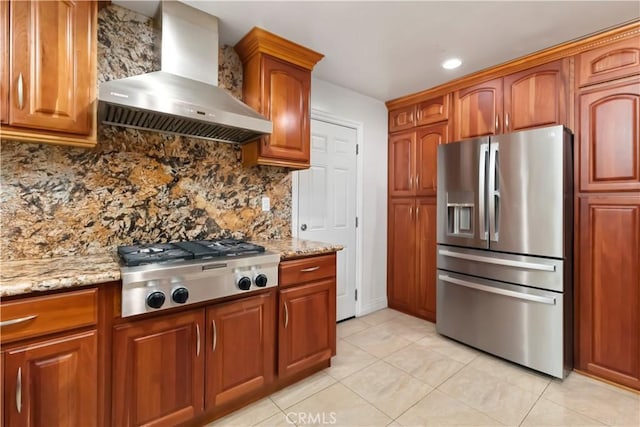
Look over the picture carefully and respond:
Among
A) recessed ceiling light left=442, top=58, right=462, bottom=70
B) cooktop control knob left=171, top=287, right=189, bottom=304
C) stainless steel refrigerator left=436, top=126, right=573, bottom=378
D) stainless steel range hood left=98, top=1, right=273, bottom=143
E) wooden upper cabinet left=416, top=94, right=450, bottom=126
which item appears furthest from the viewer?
wooden upper cabinet left=416, top=94, right=450, bottom=126

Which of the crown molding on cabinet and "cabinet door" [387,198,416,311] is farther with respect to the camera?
"cabinet door" [387,198,416,311]

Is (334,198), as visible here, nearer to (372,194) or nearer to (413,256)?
(372,194)

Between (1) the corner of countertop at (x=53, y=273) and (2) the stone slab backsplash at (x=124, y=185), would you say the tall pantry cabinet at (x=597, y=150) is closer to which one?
(2) the stone slab backsplash at (x=124, y=185)

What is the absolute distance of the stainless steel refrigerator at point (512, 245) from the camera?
6.81ft

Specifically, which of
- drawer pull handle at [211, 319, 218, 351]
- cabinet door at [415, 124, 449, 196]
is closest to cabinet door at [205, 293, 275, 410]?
drawer pull handle at [211, 319, 218, 351]

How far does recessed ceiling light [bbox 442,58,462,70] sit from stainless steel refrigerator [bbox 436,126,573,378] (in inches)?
26.7

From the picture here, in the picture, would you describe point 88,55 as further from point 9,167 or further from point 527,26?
point 527,26

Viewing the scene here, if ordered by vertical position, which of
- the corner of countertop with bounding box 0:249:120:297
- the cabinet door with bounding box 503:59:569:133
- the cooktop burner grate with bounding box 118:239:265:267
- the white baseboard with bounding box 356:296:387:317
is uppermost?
the cabinet door with bounding box 503:59:569:133

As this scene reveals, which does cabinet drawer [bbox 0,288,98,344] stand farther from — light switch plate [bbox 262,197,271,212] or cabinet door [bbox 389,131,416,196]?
cabinet door [bbox 389,131,416,196]

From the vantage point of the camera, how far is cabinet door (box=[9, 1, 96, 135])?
1.39 m

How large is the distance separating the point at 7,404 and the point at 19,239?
2.77 feet

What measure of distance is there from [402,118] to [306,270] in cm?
230

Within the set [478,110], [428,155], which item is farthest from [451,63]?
[428,155]

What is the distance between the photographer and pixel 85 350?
1301 mm
